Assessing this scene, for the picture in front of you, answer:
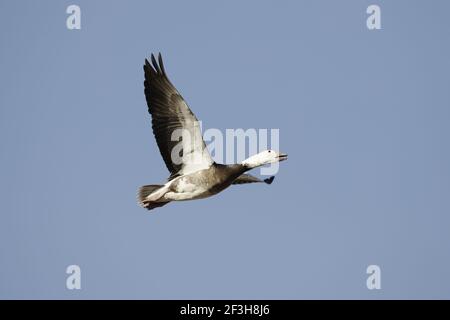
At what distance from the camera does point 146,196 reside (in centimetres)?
1125

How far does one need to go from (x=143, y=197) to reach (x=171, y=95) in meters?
1.57

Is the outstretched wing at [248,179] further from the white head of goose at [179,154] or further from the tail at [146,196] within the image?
the tail at [146,196]

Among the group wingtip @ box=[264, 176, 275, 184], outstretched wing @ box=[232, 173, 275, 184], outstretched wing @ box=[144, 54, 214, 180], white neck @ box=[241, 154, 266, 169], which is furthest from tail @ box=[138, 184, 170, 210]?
wingtip @ box=[264, 176, 275, 184]

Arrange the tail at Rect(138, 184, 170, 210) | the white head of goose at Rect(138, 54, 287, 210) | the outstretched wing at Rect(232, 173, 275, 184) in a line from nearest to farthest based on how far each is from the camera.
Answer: the white head of goose at Rect(138, 54, 287, 210) < the tail at Rect(138, 184, 170, 210) < the outstretched wing at Rect(232, 173, 275, 184)

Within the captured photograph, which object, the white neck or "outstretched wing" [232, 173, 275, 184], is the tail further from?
"outstretched wing" [232, 173, 275, 184]

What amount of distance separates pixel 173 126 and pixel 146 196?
1.11 meters

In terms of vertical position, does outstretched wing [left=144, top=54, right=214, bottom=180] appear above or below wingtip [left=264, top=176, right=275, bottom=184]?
above

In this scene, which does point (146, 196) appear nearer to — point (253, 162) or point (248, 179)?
point (253, 162)

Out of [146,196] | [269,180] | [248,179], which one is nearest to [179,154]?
[146,196]

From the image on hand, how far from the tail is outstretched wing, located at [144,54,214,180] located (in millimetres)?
347

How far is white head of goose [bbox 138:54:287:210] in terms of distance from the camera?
10.9 metres

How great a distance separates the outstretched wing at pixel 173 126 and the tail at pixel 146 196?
0.35 metres
